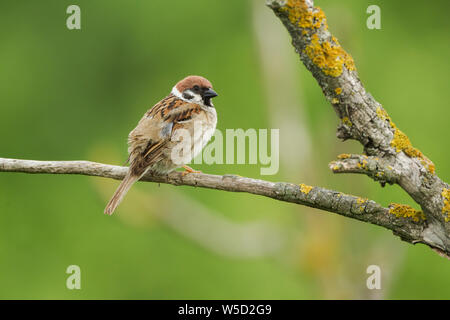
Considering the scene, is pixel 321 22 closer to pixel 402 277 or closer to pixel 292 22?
pixel 292 22

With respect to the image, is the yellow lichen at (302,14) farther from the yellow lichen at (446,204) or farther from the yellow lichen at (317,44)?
the yellow lichen at (446,204)

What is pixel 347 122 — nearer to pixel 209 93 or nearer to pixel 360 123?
pixel 360 123

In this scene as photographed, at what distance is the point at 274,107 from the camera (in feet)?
24.0

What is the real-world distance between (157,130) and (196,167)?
316 cm

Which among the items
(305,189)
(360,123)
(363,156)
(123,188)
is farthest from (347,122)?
(123,188)

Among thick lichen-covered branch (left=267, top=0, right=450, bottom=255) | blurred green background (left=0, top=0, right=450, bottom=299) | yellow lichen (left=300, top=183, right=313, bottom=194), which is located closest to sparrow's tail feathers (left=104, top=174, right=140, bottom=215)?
yellow lichen (left=300, top=183, right=313, bottom=194)

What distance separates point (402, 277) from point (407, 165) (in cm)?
A: 517

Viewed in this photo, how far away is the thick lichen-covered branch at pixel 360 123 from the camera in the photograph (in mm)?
2752

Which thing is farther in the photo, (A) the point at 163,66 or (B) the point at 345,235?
(A) the point at 163,66

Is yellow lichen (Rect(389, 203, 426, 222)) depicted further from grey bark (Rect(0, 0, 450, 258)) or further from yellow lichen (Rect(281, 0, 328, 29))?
yellow lichen (Rect(281, 0, 328, 29))

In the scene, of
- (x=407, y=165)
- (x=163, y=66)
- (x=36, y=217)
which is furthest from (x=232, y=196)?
(x=407, y=165)

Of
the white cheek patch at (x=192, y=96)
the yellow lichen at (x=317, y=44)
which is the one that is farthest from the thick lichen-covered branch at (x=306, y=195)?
the white cheek patch at (x=192, y=96)

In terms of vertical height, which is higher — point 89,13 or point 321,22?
point 89,13

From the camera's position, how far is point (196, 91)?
205 inches
